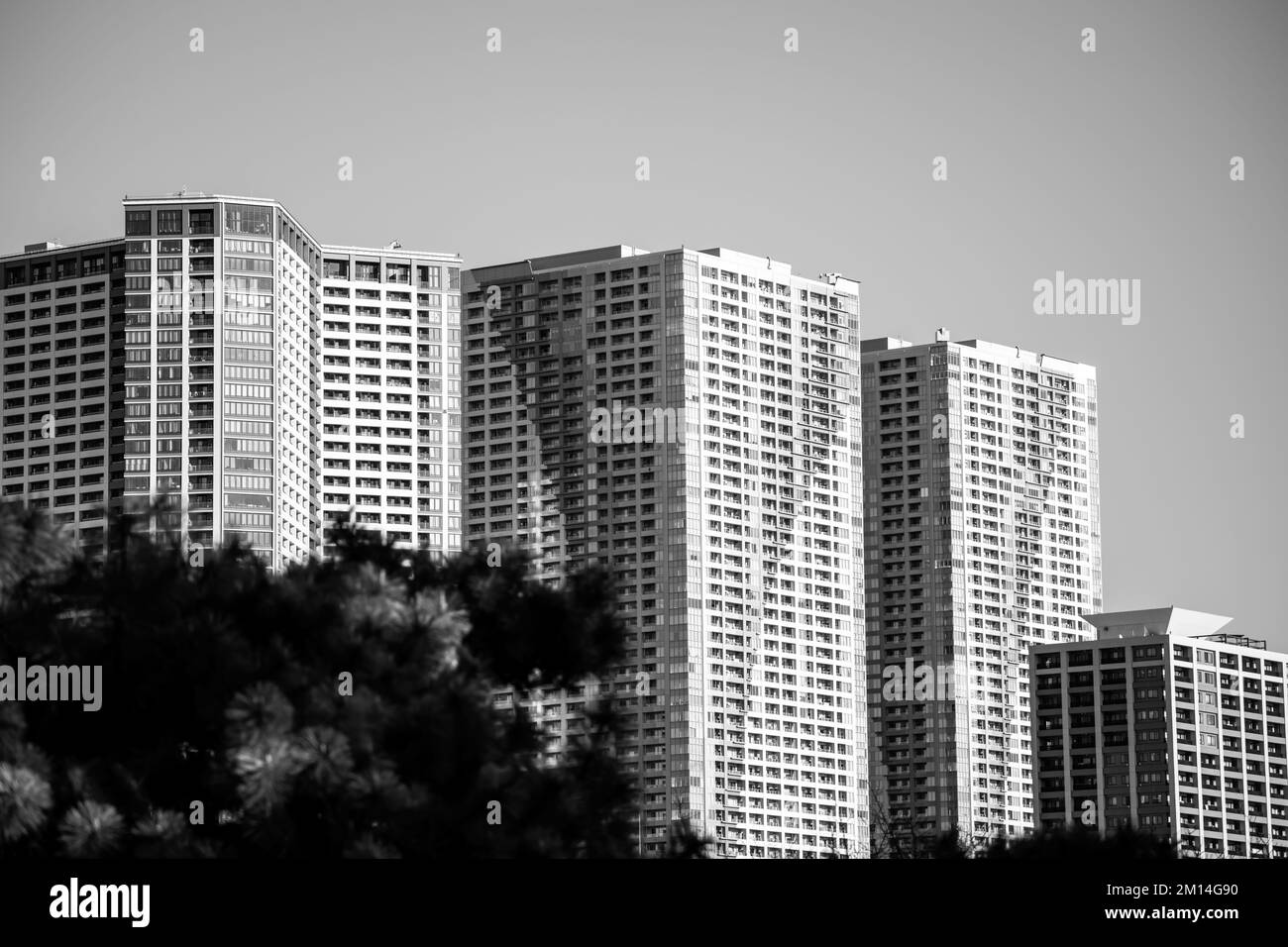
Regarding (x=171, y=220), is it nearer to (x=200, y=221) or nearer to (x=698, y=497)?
(x=200, y=221)

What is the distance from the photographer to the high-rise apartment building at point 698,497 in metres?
180

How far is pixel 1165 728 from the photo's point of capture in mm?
169250

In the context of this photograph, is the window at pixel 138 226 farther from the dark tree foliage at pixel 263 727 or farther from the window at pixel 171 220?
the dark tree foliage at pixel 263 727

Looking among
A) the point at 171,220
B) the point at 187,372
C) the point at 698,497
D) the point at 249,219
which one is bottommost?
the point at 698,497

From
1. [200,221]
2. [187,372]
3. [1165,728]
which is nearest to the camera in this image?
[1165,728]

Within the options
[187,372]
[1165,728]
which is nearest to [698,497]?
[1165,728]

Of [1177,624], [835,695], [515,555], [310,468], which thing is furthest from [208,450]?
[515,555]

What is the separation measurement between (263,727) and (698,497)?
171132mm

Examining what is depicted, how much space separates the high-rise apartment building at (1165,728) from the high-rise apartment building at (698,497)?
69.7 feet

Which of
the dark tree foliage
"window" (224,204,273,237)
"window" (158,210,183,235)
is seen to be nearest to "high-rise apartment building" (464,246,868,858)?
"window" (224,204,273,237)

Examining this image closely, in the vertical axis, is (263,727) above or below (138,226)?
below

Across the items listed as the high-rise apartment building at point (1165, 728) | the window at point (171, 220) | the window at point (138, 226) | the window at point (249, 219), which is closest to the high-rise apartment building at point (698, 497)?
the high-rise apartment building at point (1165, 728)

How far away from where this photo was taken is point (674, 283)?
18788 cm
